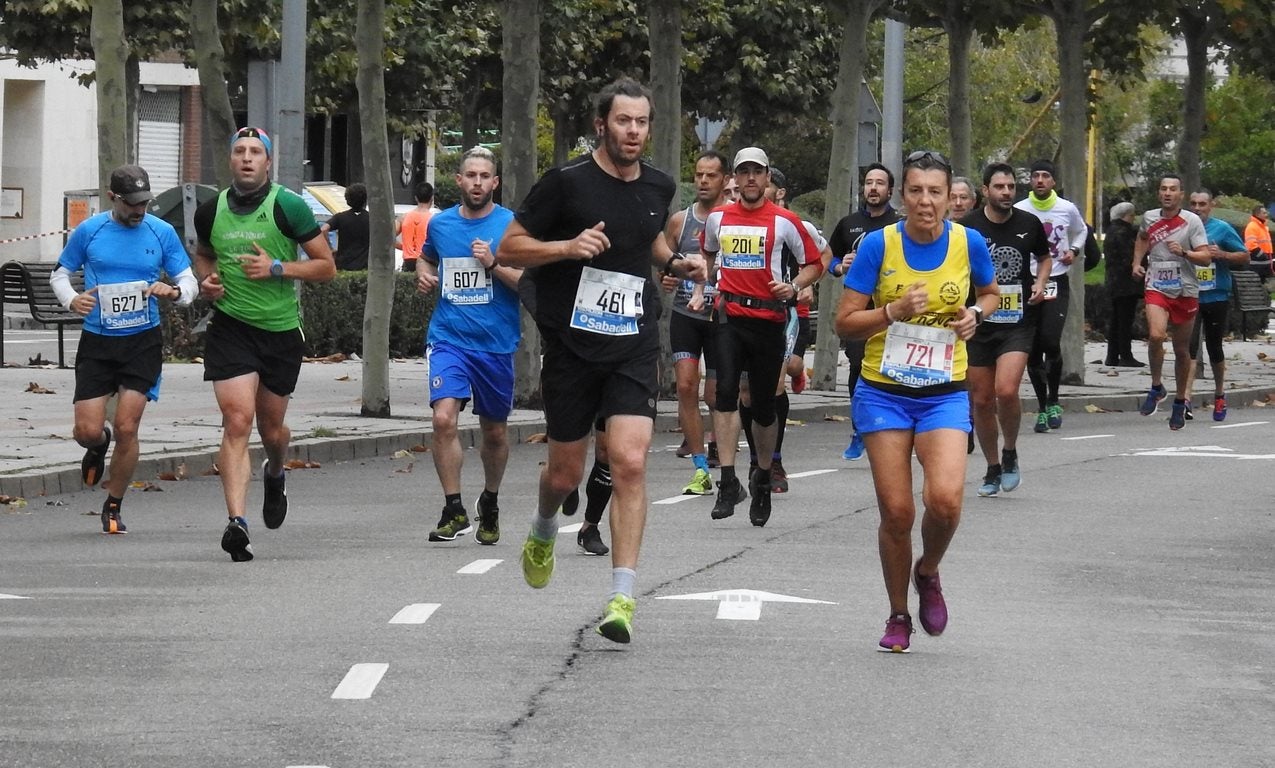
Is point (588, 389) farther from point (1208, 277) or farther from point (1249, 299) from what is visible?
point (1249, 299)

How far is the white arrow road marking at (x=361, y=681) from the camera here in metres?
7.37

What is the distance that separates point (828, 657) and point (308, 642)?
1723 mm

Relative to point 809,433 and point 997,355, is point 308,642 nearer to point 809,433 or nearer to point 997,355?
point 997,355

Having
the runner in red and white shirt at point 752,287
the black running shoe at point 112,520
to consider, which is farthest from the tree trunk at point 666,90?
the black running shoe at point 112,520

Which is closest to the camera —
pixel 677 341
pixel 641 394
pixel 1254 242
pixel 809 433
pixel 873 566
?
pixel 641 394

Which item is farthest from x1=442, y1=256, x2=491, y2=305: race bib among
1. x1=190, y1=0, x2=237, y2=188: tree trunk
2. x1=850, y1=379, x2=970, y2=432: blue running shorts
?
x1=190, y1=0, x2=237, y2=188: tree trunk

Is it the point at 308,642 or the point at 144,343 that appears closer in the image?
the point at 308,642

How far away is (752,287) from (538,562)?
13.7 feet

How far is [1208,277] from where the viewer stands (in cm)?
2089

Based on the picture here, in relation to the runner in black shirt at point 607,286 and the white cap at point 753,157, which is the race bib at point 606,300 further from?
the white cap at point 753,157

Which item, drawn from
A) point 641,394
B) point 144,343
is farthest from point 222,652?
point 144,343

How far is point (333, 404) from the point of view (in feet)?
67.0

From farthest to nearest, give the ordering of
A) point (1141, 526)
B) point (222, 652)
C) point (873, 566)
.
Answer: point (1141, 526), point (873, 566), point (222, 652)

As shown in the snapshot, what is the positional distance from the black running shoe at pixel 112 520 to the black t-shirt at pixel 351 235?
14.4 meters
